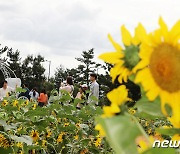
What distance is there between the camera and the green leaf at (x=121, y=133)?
29 centimetres

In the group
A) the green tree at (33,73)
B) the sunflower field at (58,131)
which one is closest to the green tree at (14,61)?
the green tree at (33,73)

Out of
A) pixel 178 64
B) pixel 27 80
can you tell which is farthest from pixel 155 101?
pixel 27 80

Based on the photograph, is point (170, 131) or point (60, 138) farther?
point (60, 138)

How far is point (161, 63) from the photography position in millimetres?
348

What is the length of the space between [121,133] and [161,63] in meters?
0.08

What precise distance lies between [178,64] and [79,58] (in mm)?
34322

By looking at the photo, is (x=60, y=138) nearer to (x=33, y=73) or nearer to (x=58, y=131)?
(x=58, y=131)

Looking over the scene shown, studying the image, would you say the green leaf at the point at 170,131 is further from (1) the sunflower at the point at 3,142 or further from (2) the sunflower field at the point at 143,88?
(1) the sunflower at the point at 3,142

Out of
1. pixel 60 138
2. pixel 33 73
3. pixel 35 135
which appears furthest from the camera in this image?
pixel 33 73

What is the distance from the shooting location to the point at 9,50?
102ft

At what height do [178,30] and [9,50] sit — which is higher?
[9,50]

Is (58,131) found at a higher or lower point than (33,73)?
lower

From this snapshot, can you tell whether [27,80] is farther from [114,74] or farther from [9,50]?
[114,74]

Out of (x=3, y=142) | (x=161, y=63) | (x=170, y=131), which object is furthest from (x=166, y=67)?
(x=3, y=142)
